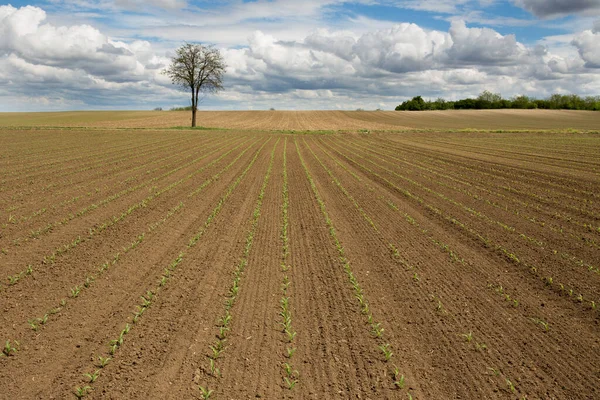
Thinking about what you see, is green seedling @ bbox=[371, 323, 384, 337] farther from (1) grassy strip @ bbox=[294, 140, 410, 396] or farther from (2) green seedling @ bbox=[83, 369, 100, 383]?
(2) green seedling @ bbox=[83, 369, 100, 383]

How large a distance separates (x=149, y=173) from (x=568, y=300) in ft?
58.1

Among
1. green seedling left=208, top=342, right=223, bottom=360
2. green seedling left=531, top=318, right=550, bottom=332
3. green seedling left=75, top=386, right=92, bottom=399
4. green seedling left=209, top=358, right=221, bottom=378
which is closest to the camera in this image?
green seedling left=75, top=386, right=92, bottom=399

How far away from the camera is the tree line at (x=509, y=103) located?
11638 centimetres

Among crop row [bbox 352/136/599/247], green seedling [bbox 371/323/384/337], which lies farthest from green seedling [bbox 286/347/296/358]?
crop row [bbox 352/136/599/247]

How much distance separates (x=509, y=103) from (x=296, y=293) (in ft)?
431

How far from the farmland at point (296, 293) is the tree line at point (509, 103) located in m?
117

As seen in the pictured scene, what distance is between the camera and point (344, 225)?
1155 centimetres

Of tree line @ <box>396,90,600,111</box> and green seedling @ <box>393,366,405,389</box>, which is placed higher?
tree line @ <box>396,90,600,111</box>

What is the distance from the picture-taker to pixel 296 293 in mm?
7242

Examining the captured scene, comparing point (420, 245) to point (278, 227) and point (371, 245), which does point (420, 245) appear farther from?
point (278, 227)

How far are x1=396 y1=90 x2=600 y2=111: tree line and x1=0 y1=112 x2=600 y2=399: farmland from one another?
117m

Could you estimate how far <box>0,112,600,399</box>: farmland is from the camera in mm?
5023

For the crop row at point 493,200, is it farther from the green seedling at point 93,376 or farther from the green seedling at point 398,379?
the green seedling at point 93,376

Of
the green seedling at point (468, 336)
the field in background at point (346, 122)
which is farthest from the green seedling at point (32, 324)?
the field in background at point (346, 122)
